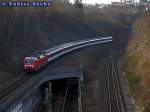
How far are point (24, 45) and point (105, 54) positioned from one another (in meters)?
17.1

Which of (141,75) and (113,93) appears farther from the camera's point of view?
(141,75)

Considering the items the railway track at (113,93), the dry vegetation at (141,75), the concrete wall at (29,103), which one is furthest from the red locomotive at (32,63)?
the dry vegetation at (141,75)

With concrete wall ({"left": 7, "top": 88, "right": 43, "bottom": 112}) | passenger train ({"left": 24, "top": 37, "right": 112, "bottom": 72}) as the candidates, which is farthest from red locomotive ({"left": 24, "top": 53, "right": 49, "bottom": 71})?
concrete wall ({"left": 7, "top": 88, "right": 43, "bottom": 112})

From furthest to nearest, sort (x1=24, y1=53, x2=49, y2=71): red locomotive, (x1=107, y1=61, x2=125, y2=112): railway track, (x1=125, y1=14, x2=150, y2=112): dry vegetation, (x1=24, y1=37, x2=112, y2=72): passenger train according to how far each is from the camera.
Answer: (x1=24, y1=37, x2=112, y2=72): passenger train < (x1=24, y1=53, x2=49, y2=71): red locomotive < (x1=107, y1=61, x2=125, y2=112): railway track < (x1=125, y1=14, x2=150, y2=112): dry vegetation

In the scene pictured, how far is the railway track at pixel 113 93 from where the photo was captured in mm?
35344

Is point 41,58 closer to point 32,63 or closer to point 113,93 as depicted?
point 32,63

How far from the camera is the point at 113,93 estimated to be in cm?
4012

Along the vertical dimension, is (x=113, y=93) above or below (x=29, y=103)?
above

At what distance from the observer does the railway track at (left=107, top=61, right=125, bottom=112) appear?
35344 millimetres

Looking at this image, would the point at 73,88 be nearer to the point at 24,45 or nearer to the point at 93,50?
the point at 24,45

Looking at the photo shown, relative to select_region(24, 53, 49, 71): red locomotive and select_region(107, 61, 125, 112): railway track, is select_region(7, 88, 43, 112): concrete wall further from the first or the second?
select_region(107, 61, 125, 112): railway track

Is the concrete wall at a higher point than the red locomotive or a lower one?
lower

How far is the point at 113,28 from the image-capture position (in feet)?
344

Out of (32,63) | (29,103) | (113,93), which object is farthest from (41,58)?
(113,93)
